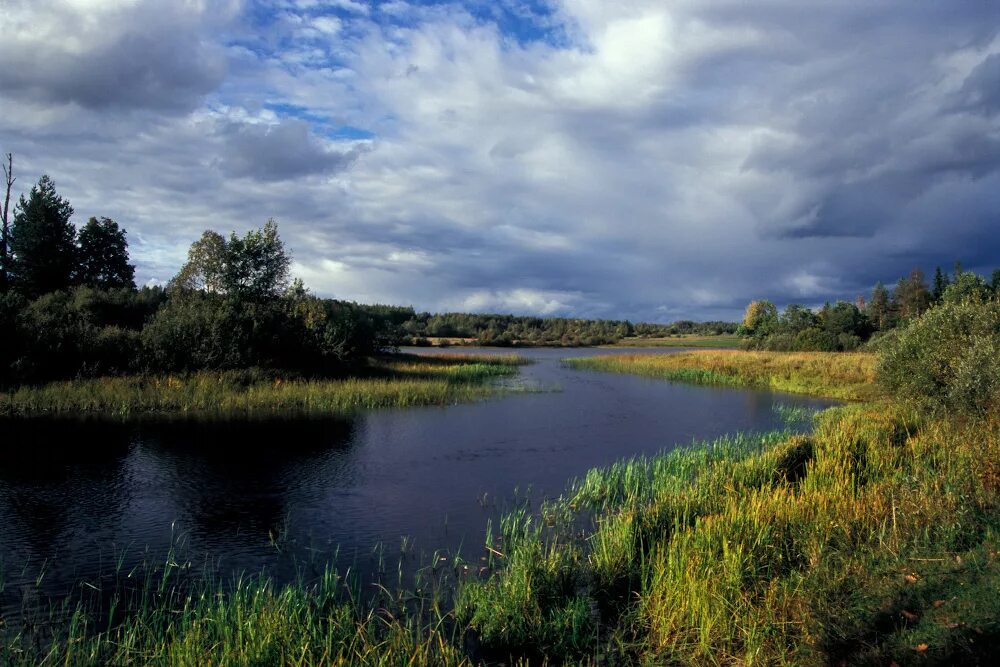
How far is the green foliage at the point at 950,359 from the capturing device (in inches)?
723

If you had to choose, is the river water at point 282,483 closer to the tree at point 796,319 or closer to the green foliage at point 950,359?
the green foliage at point 950,359

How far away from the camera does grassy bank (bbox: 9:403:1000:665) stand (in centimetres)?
661

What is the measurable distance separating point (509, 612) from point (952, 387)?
62.0ft

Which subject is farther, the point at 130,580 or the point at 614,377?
the point at 614,377

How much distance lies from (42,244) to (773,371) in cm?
6089

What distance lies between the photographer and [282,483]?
16.3 m

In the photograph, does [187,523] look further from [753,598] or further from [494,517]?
[753,598]

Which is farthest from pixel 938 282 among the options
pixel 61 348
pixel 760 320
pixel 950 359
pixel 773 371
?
pixel 61 348

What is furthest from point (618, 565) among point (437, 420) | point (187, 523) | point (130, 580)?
point (437, 420)

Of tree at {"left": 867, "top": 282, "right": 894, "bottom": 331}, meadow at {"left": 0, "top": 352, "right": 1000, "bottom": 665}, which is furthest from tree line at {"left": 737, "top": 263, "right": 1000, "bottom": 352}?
meadow at {"left": 0, "top": 352, "right": 1000, "bottom": 665}

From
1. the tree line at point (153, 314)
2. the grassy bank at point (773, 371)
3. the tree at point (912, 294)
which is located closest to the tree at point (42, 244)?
the tree line at point (153, 314)

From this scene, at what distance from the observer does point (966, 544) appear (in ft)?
29.2

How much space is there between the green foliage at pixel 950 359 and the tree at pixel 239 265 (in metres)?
36.8

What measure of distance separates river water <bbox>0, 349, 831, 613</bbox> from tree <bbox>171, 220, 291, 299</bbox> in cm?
1912
